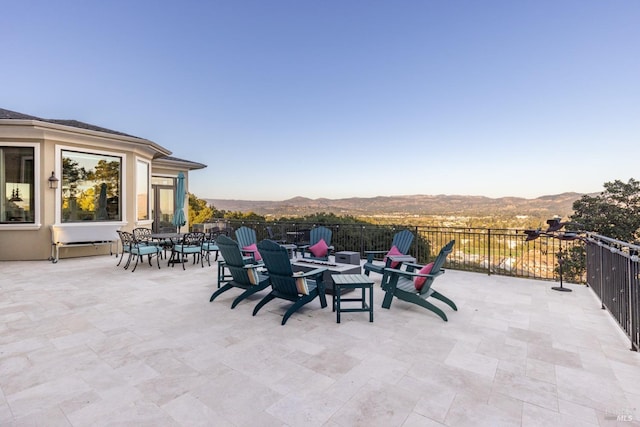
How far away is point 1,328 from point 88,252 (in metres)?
5.73

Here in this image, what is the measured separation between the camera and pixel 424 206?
1470cm

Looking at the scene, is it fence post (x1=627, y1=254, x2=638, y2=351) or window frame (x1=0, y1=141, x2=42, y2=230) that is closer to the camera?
fence post (x1=627, y1=254, x2=638, y2=351)

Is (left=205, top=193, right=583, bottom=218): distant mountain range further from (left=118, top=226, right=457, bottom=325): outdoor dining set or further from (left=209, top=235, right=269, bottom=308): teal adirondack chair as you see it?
(left=209, top=235, right=269, bottom=308): teal adirondack chair

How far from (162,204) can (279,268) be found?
31.8 feet

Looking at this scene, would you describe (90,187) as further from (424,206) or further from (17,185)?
(424,206)

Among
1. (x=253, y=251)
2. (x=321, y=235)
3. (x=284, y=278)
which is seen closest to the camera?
(x=284, y=278)

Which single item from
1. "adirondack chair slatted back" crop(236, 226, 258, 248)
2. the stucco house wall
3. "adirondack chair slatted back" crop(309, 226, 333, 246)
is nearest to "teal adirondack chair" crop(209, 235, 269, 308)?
"adirondack chair slatted back" crop(236, 226, 258, 248)

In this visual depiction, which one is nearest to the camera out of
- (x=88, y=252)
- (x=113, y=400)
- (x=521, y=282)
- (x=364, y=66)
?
(x=113, y=400)

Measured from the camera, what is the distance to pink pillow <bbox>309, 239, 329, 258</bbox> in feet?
20.2

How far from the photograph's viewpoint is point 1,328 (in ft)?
10.4

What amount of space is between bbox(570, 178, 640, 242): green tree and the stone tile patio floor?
6155mm

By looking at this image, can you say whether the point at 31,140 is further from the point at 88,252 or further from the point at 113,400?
the point at 113,400

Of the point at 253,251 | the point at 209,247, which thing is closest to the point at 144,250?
the point at 209,247

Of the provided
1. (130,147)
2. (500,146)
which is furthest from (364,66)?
(130,147)
